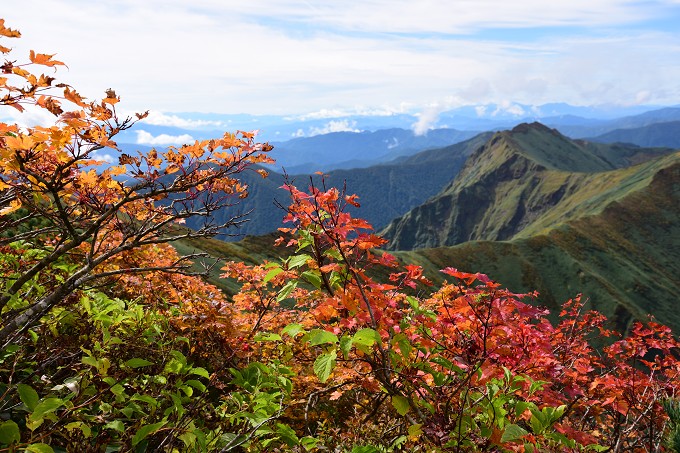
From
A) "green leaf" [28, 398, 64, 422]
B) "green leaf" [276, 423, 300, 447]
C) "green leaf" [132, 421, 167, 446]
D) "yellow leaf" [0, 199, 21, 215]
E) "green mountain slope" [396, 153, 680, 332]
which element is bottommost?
"green mountain slope" [396, 153, 680, 332]

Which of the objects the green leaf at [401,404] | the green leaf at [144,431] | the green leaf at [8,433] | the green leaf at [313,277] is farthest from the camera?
the green leaf at [313,277]

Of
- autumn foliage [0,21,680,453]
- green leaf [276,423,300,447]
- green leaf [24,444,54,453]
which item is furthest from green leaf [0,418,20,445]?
green leaf [276,423,300,447]

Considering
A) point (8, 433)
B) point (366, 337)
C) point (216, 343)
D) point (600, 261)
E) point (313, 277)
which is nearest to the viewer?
point (8, 433)

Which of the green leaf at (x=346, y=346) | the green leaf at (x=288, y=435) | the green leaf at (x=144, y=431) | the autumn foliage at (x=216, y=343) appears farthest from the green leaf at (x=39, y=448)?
the green leaf at (x=346, y=346)

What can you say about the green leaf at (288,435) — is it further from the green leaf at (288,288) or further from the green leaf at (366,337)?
the green leaf at (366,337)

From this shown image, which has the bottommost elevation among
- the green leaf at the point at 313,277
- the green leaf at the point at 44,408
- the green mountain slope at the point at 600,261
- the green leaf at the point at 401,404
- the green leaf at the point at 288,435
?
the green mountain slope at the point at 600,261

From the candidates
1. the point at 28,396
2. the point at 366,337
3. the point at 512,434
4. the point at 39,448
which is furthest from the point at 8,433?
the point at 512,434

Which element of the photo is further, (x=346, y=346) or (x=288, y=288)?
(x=288, y=288)

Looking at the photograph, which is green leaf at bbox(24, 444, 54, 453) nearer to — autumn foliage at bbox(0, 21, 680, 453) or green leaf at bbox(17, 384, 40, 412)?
autumn foliage at bbox(0, 21, 680, 453)

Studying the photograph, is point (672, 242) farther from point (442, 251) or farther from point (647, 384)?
point (647, 384)

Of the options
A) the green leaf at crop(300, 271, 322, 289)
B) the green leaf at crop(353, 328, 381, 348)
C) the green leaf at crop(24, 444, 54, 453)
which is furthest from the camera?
the green leaf at crop(300, 271, 322, 289)

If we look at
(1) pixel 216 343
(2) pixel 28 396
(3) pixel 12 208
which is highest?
(3) pixel 12 208

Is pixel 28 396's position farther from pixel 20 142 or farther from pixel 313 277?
pixel 313 277

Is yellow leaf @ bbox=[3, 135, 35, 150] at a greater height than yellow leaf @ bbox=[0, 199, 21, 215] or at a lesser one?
greater
